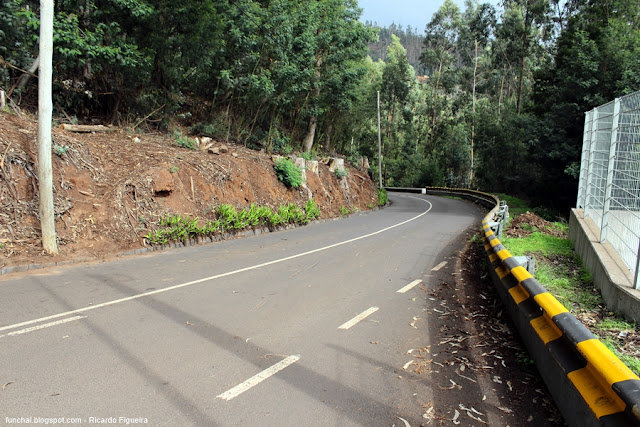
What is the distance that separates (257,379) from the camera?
13.2 ft

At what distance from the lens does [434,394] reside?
150 inches

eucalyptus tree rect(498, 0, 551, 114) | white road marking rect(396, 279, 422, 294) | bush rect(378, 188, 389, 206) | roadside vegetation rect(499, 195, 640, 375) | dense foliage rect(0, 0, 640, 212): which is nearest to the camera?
roadside vegetation rect(499, 195, 640, 375)

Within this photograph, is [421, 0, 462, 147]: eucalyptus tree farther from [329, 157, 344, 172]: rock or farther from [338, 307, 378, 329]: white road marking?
[338, 307, 378, 329]: white road marking

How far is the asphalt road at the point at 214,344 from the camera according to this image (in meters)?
3.53

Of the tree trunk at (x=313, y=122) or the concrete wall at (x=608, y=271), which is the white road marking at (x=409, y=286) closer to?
the concrete wall at (x=608, y=271)

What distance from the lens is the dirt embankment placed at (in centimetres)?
1003

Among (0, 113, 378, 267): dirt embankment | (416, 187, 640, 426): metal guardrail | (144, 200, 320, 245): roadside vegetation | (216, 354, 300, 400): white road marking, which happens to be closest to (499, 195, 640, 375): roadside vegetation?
(416, 187, 640, 426): metal guardrail

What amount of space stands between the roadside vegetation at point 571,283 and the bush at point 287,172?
388 inches

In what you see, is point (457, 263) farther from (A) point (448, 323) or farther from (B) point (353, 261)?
(A) point (448, 323)

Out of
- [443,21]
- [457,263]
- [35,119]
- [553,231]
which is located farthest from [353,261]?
[443,21]

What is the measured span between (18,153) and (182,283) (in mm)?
6371

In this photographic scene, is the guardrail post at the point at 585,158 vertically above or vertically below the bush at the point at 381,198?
above

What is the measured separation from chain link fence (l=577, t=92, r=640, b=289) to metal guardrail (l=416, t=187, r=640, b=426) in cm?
195

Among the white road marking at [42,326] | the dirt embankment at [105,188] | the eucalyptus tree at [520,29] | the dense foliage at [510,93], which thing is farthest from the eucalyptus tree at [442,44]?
the white road marking at [42,326]
